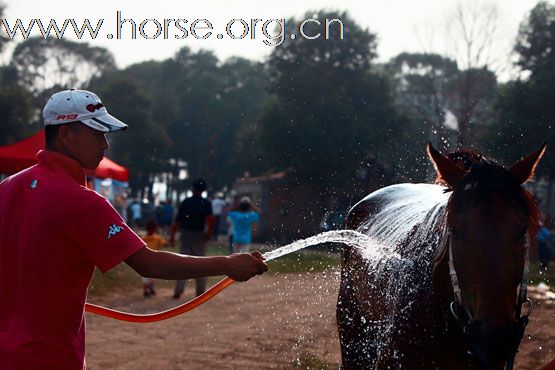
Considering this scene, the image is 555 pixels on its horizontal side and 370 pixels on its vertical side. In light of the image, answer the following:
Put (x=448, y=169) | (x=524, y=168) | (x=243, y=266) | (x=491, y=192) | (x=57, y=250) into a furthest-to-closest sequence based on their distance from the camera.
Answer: (x=448, y=169) → (x=524, y=168) → (x=491, y=192) → (x=243, y=266) → (x=57, y=250)

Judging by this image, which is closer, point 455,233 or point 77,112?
point 77,112

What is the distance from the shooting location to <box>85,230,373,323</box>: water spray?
14.3ft

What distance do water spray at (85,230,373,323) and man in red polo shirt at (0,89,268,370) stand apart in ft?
2.97

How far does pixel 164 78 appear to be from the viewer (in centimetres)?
7012

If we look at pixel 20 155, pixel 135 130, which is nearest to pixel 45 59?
pixel 135 130

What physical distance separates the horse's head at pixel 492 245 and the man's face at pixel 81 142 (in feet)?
5.67

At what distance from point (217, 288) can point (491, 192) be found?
154 centimetres

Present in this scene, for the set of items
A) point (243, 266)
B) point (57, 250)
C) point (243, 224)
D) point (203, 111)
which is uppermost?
point (57, 250)

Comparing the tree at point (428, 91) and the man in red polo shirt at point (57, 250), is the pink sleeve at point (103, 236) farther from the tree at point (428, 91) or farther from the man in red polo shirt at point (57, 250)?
the tree at point (428, 91)

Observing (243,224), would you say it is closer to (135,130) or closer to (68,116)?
(68,116)

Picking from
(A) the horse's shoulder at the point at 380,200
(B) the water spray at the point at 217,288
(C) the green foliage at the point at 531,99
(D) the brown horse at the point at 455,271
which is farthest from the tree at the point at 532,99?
(D) the brown horse at the point at 455,271

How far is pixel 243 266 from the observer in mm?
3449

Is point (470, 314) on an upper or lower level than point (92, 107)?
lower

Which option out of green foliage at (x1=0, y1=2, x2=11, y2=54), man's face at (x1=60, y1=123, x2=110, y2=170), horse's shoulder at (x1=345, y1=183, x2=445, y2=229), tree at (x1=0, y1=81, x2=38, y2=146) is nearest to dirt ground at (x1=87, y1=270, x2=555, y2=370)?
horse's shoulder at (x1=345, y1=183, x2=445, y2=229)
